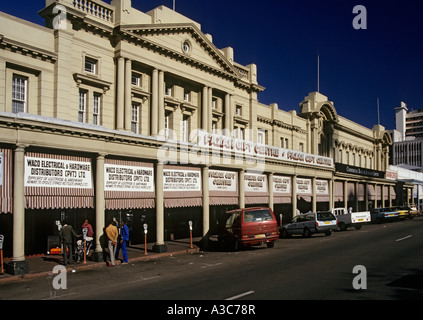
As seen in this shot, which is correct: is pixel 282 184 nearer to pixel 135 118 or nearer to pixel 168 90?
pixel 168 90

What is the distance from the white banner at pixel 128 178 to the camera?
18234 millimetres

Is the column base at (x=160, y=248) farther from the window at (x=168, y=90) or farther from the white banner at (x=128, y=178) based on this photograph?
the window at (x=168, y=90)

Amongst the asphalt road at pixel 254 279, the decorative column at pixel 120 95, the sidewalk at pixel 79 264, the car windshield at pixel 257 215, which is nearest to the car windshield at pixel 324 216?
the car windshield at pixel 257 215

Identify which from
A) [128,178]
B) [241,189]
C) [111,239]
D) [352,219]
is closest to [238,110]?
[241,189]

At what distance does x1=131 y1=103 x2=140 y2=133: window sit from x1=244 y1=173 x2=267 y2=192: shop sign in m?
7.95

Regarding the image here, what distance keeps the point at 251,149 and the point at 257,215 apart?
815 cm

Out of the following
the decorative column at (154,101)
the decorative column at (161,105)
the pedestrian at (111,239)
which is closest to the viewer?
the pedestrian at (111,239)

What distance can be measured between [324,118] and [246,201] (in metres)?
23.0

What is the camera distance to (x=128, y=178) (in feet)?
63.0

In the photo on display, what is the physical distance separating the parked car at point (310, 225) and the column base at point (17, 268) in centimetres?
1704

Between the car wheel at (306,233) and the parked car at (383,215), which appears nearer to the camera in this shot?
the car wheel at (306,233)

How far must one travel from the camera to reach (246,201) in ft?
89.5

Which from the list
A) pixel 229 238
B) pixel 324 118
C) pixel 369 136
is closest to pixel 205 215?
pixel 229 238
